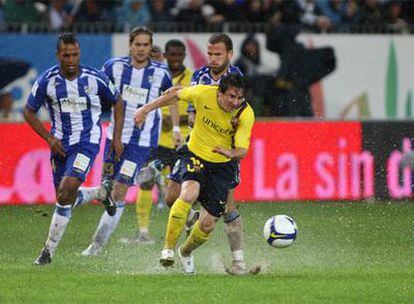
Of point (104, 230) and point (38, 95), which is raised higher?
point (38, 95)

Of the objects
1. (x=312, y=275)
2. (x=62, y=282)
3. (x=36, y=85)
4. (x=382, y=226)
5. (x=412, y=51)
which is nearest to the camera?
(x=62, y=282)

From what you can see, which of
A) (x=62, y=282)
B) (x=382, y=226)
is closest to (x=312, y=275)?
(x=62, y=282)

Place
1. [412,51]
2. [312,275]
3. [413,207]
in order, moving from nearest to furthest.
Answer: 1. [312,275]
2. [413,207]
3. [412,51]

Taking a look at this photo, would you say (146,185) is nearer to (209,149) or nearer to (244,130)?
(209,149)

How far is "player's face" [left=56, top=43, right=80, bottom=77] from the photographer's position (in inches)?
459

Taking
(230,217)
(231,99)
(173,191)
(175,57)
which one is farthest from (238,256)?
(175,57)

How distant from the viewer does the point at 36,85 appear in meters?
11.8

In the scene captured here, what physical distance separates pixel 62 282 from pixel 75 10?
34.1 ft

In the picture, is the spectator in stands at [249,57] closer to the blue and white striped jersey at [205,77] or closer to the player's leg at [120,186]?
the player's leg at [120,186]

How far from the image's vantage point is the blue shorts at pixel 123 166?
13.1 meters

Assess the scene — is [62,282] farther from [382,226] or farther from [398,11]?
[398,11]

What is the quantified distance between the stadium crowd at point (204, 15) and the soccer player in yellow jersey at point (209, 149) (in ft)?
30.3

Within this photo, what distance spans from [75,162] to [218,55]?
164 centimetres

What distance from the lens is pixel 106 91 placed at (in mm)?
12023
